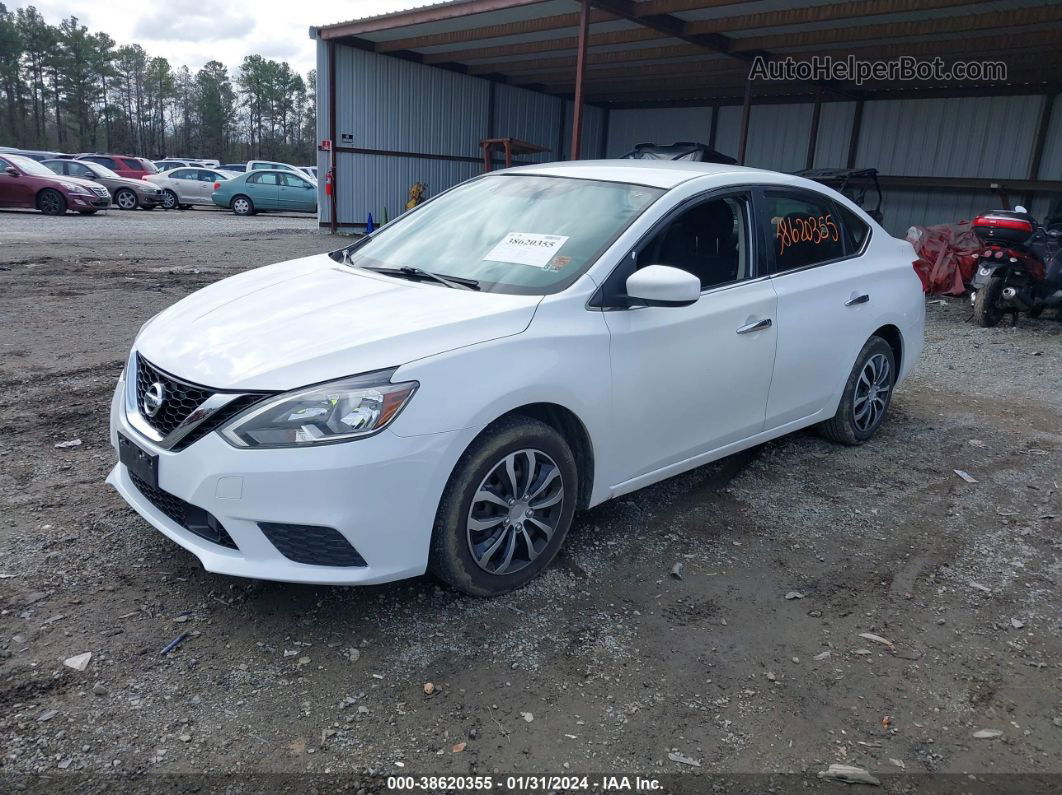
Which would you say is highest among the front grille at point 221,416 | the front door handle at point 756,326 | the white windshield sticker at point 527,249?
the white windshield sticker at point 527,249

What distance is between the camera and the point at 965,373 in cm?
737

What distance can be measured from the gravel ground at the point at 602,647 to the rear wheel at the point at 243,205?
22255mm

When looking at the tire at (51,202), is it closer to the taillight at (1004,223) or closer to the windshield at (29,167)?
the windshield at (29,167)

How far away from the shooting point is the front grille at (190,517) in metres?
2.75

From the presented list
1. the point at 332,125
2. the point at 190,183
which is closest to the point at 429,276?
the point at 332,125

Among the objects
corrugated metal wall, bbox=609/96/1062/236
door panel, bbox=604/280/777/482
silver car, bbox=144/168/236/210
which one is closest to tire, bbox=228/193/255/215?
silver car, bbox=144/168/236/210

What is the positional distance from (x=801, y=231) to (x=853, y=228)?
25.7 inches

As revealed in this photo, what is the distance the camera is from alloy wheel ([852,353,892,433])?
4.91 meters

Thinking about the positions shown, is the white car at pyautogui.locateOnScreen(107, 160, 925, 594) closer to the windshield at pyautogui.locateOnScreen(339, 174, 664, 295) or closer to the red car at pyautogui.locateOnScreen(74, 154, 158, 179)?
the windshield at pyautogui.locateOnScreen(339, 174, 664, 295)

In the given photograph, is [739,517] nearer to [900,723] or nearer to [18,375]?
[900,723]

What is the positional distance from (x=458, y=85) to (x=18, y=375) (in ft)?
50.4

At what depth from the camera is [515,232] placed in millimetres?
3670

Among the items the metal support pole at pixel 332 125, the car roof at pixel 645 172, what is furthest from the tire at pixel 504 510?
the metal support pole at pixel 332 125

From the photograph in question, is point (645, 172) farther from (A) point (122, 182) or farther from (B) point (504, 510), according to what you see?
(A) point (122, 182)
